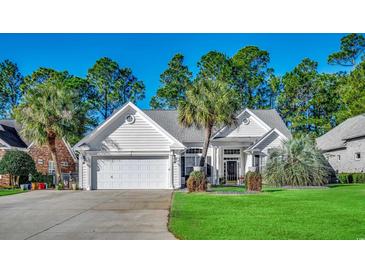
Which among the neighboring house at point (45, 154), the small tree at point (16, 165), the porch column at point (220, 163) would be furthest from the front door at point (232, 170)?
the small tree at point (16, 165)

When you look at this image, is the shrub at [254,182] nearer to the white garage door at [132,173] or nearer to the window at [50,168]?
the white garage door at [132,173]

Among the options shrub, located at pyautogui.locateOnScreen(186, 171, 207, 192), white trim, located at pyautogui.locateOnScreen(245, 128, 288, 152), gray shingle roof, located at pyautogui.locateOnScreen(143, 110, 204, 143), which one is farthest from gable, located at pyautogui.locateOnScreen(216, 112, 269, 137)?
shrub, located at pyautogui.locateOnScreen(186, 171, 207, 192)

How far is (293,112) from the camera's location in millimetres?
46500

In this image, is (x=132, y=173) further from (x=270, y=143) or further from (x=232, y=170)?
(x=270, y=143)

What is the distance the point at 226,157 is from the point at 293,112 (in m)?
18.8

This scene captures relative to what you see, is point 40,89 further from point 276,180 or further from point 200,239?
point 200,239

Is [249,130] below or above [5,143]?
above

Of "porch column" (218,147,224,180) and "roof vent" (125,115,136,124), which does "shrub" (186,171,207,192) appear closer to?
"roof vent" (125,115,136,124)

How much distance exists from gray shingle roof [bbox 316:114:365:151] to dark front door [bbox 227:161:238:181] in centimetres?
905

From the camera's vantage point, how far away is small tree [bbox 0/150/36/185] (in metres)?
28.3

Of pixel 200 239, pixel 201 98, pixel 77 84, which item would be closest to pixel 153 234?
pixel 200 239

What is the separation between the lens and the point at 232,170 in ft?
101

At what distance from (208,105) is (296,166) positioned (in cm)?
640

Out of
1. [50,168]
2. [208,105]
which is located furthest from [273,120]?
[50,168]
